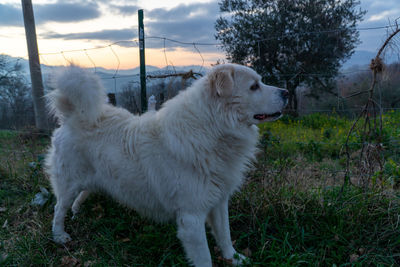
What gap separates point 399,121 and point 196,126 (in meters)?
7.09

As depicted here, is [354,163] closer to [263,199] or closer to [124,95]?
[263,199]

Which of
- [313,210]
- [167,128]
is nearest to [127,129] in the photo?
[167,128]

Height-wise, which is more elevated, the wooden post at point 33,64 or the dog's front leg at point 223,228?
the wooden post at point 33,64

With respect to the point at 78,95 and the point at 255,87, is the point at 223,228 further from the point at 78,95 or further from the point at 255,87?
the point at 78,95

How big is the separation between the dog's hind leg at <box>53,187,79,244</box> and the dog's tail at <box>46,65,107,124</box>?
797 mm

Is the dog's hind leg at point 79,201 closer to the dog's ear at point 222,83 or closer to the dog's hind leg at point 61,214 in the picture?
the dog's hind leg at point 61,214

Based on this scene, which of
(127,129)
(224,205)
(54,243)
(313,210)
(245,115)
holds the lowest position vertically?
(54,243)

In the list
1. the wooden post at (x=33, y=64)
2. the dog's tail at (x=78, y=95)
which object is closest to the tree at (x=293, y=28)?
the wooden post at (x=33, y=64)

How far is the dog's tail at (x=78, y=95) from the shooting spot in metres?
2.64

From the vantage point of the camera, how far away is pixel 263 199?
3035mm

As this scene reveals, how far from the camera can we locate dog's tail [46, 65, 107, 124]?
8.66 feet

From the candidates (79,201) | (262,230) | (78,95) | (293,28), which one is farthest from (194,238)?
(293,28)

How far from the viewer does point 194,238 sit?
88.2 inches

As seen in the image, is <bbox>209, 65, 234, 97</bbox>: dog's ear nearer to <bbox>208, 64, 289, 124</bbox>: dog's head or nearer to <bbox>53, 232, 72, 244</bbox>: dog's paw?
<bbox>208, 64, 289, 124</bbox>: dog's head
